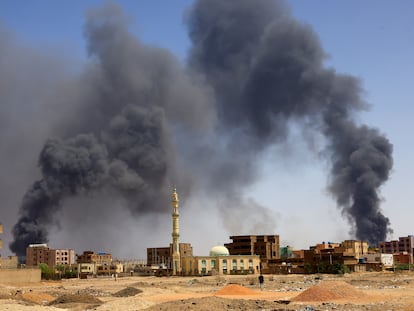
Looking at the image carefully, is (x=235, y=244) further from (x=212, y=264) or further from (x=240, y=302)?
(x=240, y=302)

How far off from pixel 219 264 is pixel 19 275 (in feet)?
158

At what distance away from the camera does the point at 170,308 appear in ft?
123

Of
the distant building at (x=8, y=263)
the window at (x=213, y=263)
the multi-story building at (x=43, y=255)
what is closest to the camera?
the distant building at (x=8, y=263)

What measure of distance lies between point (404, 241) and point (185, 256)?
263 feet

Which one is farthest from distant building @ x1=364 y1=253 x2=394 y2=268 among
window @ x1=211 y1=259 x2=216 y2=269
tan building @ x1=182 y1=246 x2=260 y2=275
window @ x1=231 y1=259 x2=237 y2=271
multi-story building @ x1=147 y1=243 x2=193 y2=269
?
multi-story building @ x1=147 y1=243 x2=193 y2=269

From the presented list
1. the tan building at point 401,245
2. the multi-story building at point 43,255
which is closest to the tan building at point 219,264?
the multi-story building at point 43,255

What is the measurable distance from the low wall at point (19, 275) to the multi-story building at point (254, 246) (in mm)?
60432

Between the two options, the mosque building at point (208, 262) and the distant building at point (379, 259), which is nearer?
the mosque building at point (208, 262)

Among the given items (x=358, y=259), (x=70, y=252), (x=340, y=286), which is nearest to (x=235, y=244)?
(x=358, y=259)

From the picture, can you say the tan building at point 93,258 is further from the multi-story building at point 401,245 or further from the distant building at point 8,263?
the multi-story building at point 401,245

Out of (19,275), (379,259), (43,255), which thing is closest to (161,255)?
(43,255)

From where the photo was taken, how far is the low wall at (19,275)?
8331cm

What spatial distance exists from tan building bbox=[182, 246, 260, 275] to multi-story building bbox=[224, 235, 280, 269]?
1104 cm

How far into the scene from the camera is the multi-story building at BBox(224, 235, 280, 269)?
14200 centimetres
